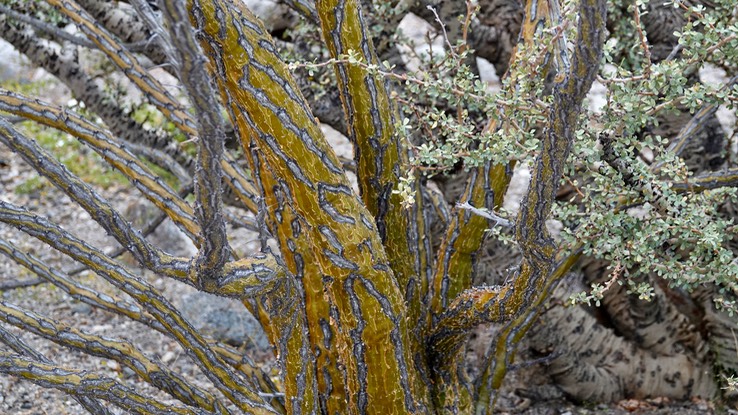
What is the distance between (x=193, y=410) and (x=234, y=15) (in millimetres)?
1205

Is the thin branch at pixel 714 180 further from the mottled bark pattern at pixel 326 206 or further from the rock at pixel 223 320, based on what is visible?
the rock at pixel 223 320

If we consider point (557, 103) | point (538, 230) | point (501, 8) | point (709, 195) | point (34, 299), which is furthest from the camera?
point (34, 299)

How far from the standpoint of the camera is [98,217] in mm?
2252

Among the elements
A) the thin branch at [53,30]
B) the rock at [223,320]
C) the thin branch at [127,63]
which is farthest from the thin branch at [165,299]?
the rock at [223,320]

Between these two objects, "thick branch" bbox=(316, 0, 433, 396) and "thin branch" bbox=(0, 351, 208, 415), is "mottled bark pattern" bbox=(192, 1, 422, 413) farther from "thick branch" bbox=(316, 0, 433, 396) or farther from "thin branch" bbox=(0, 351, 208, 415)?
"thin branch" bbox=(0, 351, 208, 415)

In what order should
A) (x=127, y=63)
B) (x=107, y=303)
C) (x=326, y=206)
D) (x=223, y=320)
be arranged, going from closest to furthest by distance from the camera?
1. (x=326, y=206)
2. (x=107, y=303)
3. (x=127, y=63)
4. (x=223, y=320)

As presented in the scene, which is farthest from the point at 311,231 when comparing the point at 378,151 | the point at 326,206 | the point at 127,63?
the point at 127,63

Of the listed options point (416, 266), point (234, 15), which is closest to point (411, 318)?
point (416, 266)

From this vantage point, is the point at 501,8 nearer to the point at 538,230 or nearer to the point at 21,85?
the point at 538,230

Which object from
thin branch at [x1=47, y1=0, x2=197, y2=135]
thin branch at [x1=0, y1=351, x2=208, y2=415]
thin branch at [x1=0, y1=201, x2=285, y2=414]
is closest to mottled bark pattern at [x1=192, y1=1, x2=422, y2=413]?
thin branch at [x1=0, y1=201, x2=285, y2=414]

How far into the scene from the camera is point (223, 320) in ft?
17.3

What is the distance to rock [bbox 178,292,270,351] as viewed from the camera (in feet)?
17.1

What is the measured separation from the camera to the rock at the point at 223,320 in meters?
5.21

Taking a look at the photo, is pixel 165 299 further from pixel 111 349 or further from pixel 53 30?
pixel 53 30
